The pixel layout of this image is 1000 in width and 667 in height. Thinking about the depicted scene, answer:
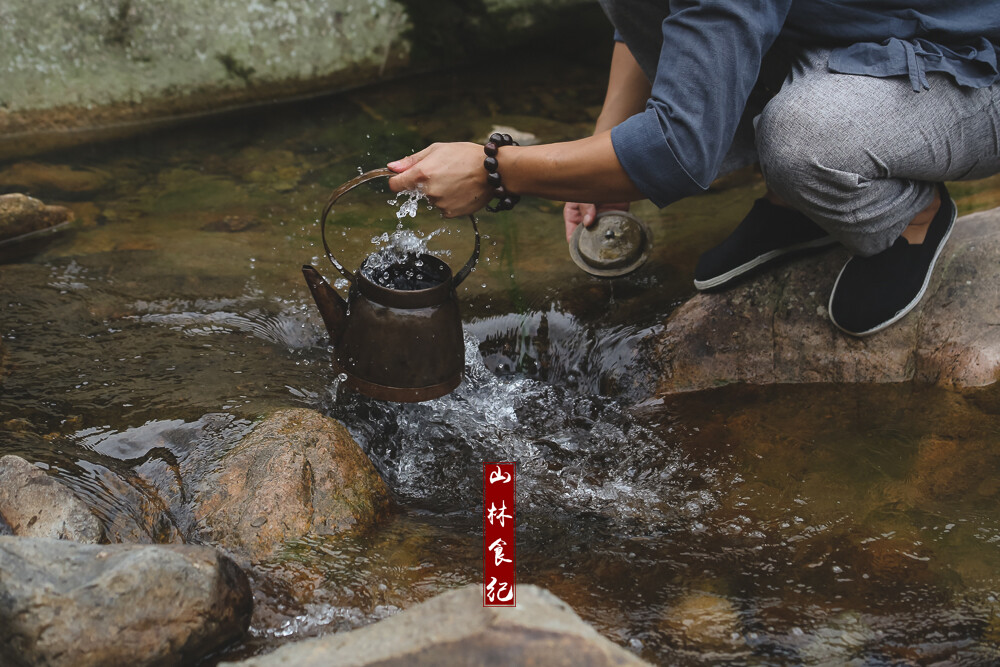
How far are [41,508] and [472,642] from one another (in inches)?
48.6

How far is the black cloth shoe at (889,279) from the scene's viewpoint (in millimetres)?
2588

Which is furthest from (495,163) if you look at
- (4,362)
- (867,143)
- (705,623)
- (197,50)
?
(197,50)

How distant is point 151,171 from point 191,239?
2.91ft

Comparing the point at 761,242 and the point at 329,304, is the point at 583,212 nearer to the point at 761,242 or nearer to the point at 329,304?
the point at 761,242

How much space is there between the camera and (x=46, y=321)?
9.64 ft

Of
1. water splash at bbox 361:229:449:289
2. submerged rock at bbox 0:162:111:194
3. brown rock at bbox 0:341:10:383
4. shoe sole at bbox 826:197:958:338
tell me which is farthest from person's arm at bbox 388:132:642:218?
submerged rock at bbox 0:162:111:194

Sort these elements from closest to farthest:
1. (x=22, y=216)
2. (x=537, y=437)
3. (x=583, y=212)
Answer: (x=537, y=437)
(x=583, y=212)
(x=22, y=216)

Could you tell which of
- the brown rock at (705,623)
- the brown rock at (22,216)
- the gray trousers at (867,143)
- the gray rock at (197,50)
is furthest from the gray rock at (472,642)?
the gray rock at (197,50)

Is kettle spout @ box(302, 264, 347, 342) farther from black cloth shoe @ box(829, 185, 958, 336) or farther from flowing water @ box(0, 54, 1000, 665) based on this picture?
black cloth shoe @ box(829, 185, 958, 336)

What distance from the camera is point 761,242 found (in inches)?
112

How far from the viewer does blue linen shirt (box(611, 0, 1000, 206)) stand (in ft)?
6.44

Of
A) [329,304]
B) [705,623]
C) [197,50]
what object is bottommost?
[705,623]

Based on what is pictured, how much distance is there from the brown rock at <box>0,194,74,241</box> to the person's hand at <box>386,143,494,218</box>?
7.43 feet

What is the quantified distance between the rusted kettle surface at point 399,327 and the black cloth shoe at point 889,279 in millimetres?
1244
